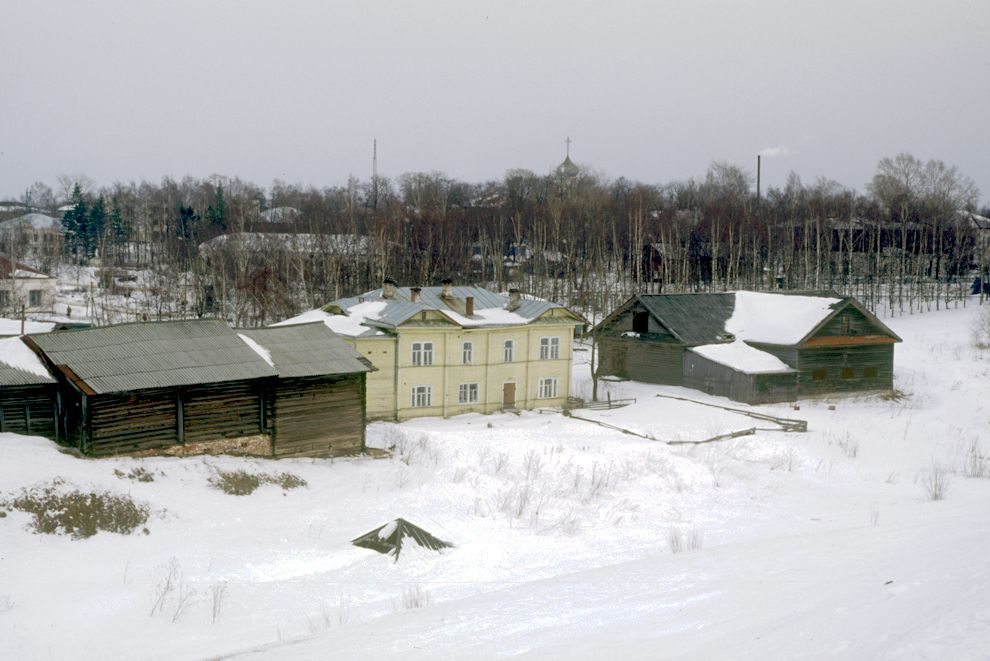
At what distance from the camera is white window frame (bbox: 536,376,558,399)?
117ft

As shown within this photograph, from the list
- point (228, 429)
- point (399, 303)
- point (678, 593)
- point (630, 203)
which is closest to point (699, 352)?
point (399, 303)

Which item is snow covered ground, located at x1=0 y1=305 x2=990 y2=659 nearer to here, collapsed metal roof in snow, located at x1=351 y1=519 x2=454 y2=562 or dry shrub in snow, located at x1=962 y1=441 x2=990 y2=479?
dry shrub in snow, located at x1=962 y1=441 x2=990 y2=479

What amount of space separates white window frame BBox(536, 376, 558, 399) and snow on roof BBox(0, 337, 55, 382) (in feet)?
67.5

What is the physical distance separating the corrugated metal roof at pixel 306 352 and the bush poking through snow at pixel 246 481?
9.29 feet

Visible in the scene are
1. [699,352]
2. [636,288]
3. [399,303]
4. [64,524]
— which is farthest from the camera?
[636,288]

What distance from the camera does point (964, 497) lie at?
20203mm

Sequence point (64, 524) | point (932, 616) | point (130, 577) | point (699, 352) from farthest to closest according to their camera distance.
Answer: point (699, 352), point (64, 524), point (130, 577), point (932, 616)

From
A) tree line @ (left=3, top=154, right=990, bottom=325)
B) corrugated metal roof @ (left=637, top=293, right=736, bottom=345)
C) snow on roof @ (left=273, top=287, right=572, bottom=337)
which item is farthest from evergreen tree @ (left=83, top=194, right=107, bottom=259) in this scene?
corrugated metal roof @ (left=637, top=293, right=736, bottom=345)

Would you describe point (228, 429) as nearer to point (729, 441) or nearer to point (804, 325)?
point (729, 441)

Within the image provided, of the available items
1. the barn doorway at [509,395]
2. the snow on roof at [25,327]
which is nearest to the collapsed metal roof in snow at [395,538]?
the barn doorway at [509,395]

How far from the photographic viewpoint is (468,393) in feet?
112

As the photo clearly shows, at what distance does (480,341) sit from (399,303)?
3.64 metres

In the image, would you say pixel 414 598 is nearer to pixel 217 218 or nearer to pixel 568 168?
pixel 217 218

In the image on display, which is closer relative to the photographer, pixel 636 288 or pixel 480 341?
pixel 480 341
